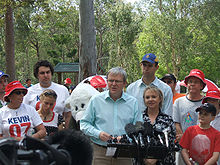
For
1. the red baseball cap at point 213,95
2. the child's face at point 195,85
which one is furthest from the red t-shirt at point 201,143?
the child's face at point 195,85

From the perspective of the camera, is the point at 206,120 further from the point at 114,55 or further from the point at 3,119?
the point at 114,55

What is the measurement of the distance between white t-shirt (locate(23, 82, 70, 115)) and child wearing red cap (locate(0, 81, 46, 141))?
756mm

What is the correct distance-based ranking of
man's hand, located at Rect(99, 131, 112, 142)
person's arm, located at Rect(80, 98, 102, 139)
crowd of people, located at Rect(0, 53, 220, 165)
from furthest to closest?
1. crowd of people, located at Rect(0, 53, 220, 165)
2. person's arm, located at Rect(80, 98, 102, 139)
3. man's hand, located at Rect(99, 131, 112, 142)

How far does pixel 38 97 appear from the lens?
489cm

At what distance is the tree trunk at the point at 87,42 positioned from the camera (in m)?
7.66

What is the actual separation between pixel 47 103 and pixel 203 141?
2.22 m

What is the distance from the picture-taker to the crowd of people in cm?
369

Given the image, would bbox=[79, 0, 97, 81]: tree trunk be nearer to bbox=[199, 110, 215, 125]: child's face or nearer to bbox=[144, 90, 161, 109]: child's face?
bbox=[144, 90, 161, 109]: child's face

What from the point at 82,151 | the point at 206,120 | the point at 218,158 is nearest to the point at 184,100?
the point at 206,120

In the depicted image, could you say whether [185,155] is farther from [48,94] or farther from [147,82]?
[48,94]

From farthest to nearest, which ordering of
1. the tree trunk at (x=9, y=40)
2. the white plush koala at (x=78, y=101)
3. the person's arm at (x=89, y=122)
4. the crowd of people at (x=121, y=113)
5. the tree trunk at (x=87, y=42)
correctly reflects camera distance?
the tree trunk at (x=9, y=40), the tree trunk at (x=87, y=42), the white plush koala at (x=78, y=101), the crowd of people at (x=121, y=113), the person's arm at (x=89, y=122)

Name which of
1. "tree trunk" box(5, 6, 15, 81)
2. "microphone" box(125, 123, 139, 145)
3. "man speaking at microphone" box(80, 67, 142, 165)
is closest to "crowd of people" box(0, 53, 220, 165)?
"man speaking at microphone" box(80, 67, 142, 165)

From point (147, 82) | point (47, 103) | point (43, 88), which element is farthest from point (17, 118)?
point (147, 82)

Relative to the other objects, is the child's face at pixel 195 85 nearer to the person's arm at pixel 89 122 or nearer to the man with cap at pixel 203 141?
the man with cap at pixel 203 141
